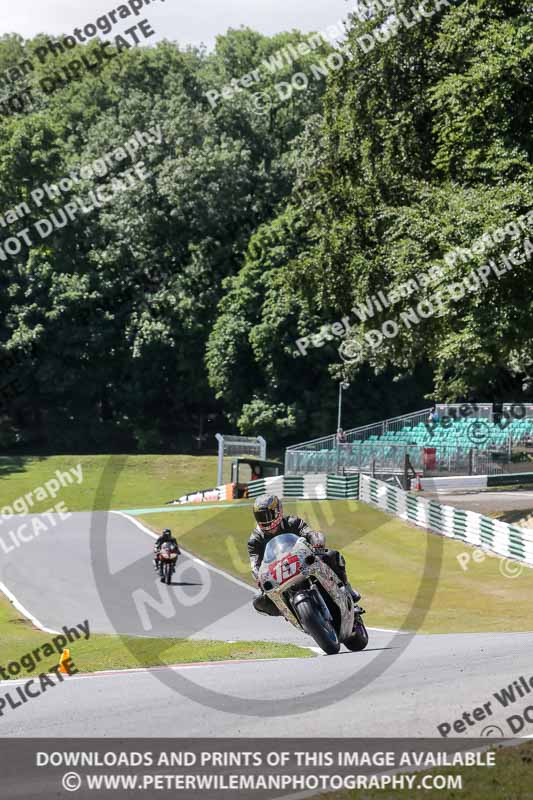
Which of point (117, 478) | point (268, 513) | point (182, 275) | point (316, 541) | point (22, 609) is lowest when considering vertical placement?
point (22, 609)

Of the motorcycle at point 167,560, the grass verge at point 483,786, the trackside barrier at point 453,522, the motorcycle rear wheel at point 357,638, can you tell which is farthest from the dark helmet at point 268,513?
the trackside barrier at point 453,522

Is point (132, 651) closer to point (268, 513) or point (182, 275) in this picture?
point (268, 513)

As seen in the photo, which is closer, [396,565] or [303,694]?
[303,694]

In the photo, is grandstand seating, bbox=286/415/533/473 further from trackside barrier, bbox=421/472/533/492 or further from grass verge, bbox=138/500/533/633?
grass verge, bbox=138/500/533/633

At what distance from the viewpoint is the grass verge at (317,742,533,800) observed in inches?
307

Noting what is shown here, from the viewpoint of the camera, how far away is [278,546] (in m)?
10.9

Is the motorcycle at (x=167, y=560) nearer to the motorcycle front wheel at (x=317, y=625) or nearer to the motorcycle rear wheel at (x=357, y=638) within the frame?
the motorcycle rear wheel at (x=357, y=638)

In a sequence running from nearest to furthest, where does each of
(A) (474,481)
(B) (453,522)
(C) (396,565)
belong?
(C) (396,565), (B) (453,522), (A) (474,481)

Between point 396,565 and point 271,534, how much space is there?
1848 centimetres

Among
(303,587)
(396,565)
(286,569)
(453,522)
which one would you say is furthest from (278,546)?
(453,522)

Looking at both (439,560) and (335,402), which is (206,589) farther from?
(335,402)

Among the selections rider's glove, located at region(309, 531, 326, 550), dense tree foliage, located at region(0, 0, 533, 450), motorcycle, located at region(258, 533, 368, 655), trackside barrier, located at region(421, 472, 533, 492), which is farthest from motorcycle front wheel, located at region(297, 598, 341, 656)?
trackside barrier, located at region(421, 472, 533, 492)

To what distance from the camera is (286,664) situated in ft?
43.6

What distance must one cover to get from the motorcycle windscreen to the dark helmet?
0.30 metres
